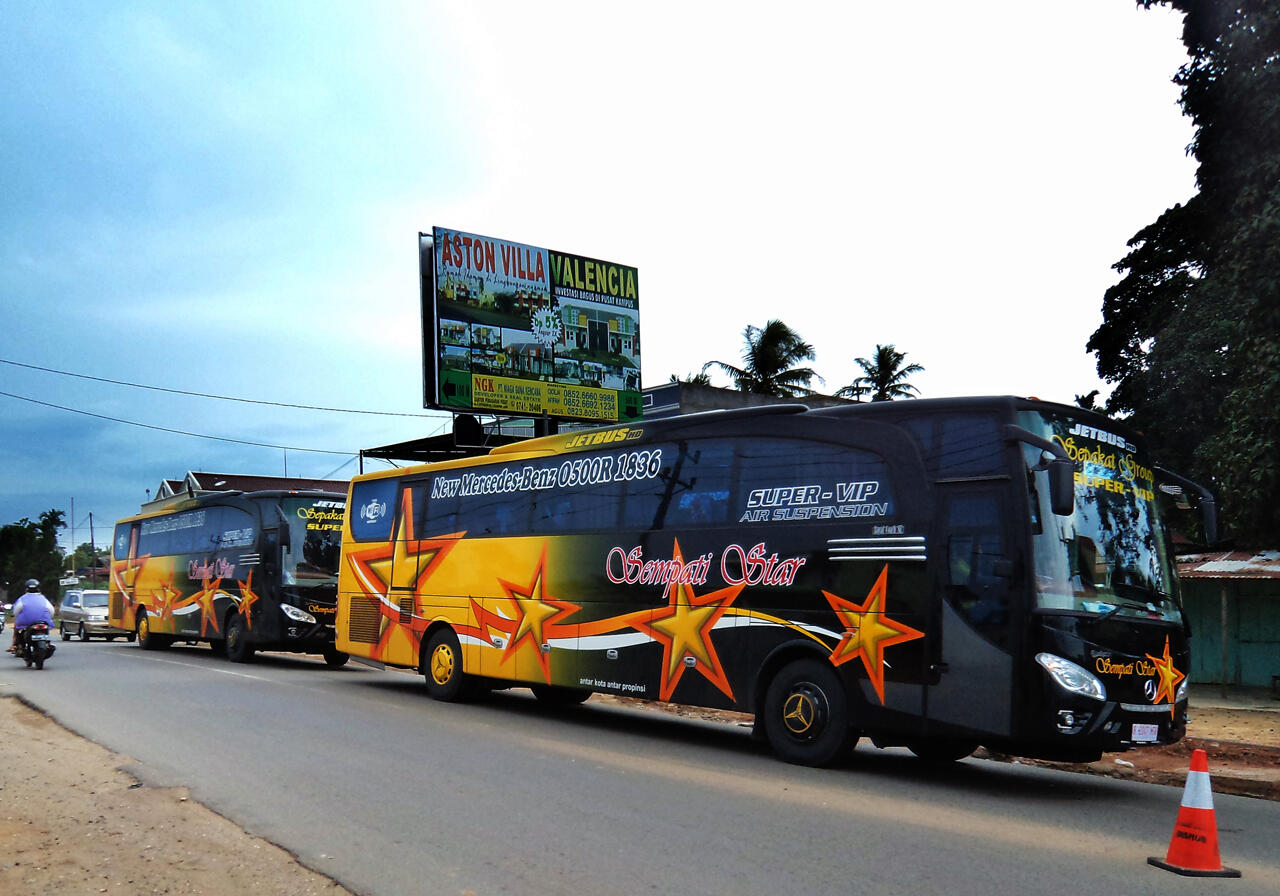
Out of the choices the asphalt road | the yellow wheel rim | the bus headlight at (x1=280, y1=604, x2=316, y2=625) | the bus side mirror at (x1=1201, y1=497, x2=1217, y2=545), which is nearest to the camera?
the asphalt road

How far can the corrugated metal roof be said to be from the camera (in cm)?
2033

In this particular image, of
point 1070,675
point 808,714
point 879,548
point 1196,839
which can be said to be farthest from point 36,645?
point 1196,839

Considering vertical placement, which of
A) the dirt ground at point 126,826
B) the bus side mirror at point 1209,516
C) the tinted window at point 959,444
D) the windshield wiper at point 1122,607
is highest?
the tinted window at point 959,444

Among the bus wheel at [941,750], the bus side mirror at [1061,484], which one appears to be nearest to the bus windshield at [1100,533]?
the bus side mirror at [1061,484]

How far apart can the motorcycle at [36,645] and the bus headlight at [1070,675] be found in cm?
1763

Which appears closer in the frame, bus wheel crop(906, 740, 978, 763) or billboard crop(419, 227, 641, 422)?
bus wheel crop(906, 740, 978, 763)

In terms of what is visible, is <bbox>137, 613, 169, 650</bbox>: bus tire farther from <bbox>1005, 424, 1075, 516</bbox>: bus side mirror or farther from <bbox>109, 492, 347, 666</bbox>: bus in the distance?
<bbox>1005, 424, 1075, 516</bbox>: bus side mirror

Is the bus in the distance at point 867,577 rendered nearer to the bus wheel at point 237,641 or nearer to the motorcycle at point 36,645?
the bus wheel at point 237,641

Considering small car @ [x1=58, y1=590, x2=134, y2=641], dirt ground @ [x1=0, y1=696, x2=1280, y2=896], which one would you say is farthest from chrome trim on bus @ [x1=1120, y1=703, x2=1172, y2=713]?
small car @ [x1=58, y1=590, x2=134, y2=641]

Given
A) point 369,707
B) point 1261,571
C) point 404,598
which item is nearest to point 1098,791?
point 369,707

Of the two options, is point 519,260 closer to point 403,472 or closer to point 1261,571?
point 403,472

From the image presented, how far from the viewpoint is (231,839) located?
22.4ft

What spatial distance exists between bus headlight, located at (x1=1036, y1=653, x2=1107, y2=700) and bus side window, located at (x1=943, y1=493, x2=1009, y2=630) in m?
0.43

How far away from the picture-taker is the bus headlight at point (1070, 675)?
852cm
